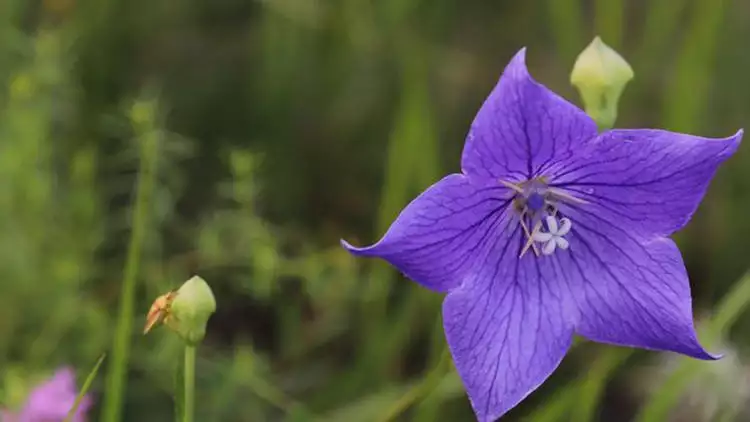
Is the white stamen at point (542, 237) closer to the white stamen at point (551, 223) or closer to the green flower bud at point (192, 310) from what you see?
the white stamen at point (551, 223)

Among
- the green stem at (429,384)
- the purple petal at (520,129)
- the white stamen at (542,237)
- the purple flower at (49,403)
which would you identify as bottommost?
the green stem at (429,384)

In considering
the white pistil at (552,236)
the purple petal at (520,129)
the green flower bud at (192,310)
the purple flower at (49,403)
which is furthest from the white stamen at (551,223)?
the purple flower at (49,403)

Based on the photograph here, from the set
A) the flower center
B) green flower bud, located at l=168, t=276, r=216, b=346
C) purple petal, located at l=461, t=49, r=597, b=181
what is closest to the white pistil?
the flower center

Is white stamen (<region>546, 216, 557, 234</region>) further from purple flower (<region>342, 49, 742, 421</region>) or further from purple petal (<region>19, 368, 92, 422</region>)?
purple petal (<region>19, 368, 92, 422</region>)

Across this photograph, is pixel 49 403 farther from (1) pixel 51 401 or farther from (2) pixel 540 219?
(2) pixel 540 219

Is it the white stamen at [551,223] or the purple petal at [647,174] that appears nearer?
the purple petal at [647,174]

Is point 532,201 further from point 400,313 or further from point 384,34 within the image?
point 384,34

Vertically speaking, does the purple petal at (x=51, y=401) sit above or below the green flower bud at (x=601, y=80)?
below
